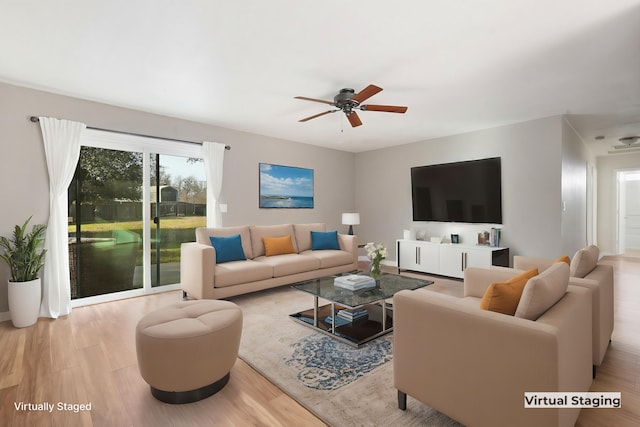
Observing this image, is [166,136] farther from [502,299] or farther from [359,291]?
[502,299]

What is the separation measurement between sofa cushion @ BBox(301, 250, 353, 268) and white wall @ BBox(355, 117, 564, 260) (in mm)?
1684

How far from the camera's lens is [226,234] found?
4.54 meters

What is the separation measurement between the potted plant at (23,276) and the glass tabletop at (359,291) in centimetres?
267

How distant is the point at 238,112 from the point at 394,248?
4.07 metres

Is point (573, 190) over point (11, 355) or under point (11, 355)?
over

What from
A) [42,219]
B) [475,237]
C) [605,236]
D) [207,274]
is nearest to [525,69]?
[475,237]

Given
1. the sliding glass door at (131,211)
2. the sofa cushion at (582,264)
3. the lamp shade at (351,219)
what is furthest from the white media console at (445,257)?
the sliding glass door at (131,211)

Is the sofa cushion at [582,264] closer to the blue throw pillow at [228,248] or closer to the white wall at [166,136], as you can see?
the blue throw pillow at [228,248]

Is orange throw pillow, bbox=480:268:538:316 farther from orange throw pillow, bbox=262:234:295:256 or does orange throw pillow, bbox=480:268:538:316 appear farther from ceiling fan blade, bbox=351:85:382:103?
orange throw pillow, bbox=262:234:295:256

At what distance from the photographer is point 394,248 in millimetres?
6555

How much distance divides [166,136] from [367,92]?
121 inches

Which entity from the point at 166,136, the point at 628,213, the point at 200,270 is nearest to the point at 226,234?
the point at 200,270

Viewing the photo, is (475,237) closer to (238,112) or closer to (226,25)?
(238,112)

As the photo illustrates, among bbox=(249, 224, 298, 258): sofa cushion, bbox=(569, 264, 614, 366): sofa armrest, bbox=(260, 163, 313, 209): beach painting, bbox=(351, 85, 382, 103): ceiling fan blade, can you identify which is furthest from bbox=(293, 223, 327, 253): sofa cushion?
bbox=(569, 264, 614, 366): sofa armrest
